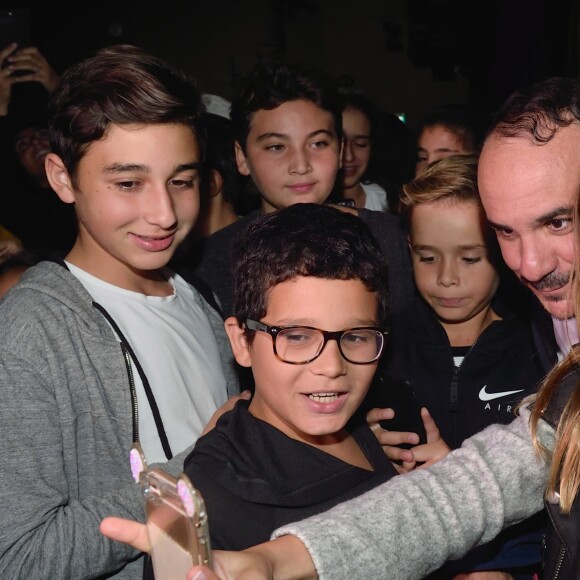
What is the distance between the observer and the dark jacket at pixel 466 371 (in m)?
2.43

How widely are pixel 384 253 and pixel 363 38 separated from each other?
35.1ft

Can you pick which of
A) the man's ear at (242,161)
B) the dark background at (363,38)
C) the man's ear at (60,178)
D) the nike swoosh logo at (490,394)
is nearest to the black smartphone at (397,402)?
the nike swoosh logo at (490,394)

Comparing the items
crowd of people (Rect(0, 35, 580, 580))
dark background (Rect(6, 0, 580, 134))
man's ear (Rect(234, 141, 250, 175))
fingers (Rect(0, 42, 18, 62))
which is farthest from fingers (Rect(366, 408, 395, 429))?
dark background (Rect(6, 0, 580, 134))

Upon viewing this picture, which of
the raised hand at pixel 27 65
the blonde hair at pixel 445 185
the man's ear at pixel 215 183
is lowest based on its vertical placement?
the blonde hair at pixel 445 185

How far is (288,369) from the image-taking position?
1.63 meters

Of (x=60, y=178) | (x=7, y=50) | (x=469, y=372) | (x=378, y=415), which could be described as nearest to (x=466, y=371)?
(x=469, y=372)

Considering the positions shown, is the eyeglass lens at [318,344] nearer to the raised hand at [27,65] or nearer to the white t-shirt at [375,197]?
the raised hand at [27,65]

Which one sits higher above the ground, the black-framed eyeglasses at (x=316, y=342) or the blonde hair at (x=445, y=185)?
the blonde hair at (x=445, y=185)

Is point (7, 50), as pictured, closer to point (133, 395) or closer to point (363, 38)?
point (133, 395)

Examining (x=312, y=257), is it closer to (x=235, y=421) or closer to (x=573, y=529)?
(x=235, y=421)

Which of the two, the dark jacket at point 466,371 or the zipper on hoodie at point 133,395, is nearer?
the zipper on hoodie at point 133,395

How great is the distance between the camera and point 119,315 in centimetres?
197

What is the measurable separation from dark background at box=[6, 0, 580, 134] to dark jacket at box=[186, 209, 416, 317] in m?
2.24

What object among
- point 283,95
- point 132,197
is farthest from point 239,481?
point 283,95
